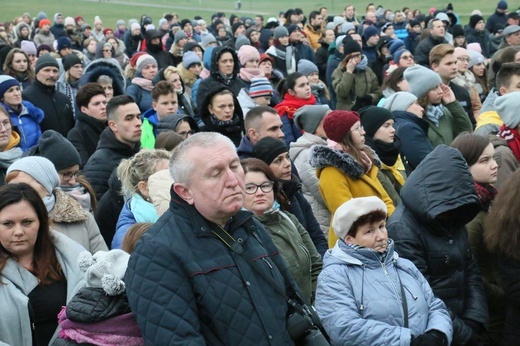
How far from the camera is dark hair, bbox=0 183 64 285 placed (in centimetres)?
431

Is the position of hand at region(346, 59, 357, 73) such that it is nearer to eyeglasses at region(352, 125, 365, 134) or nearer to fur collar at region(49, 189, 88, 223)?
eyeglasses at region(352, 125, 365, 134)

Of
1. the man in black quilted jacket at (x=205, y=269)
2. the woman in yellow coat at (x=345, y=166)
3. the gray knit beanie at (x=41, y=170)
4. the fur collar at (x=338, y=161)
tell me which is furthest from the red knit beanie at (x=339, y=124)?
the man in black quilted jacket at (x=205, y=269)

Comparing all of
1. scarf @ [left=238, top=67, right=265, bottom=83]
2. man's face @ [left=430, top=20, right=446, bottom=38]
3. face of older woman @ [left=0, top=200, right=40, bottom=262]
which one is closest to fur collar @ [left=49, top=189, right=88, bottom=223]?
face of older woman @ [left=0, top=200, right=40, bottom=262]

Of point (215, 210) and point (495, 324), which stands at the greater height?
point (215, 210)

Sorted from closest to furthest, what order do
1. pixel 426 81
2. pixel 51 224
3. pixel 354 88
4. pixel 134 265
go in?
pixel 134 265
pixel 51 224
pixel 426 81
pixel 354 88

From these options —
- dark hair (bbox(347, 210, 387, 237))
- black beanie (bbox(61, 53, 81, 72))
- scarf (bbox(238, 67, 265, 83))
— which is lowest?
scarf (bbox(238, 67, 265, 83))

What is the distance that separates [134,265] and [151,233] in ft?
0.55

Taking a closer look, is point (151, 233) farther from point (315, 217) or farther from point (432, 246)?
point (315, 217)

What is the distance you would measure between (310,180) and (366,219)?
204 cm

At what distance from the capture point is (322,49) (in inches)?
688

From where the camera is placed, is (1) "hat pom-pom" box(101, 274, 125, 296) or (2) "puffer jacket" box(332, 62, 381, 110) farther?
(2) "puffer jacket" box(332, 62, 381, 110)

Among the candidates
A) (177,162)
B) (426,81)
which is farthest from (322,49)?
(177,162)

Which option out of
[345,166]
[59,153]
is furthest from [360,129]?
[59,153]

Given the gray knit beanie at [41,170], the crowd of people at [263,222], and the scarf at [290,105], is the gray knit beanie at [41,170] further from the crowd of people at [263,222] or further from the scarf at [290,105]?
the scarf at [290,105]
